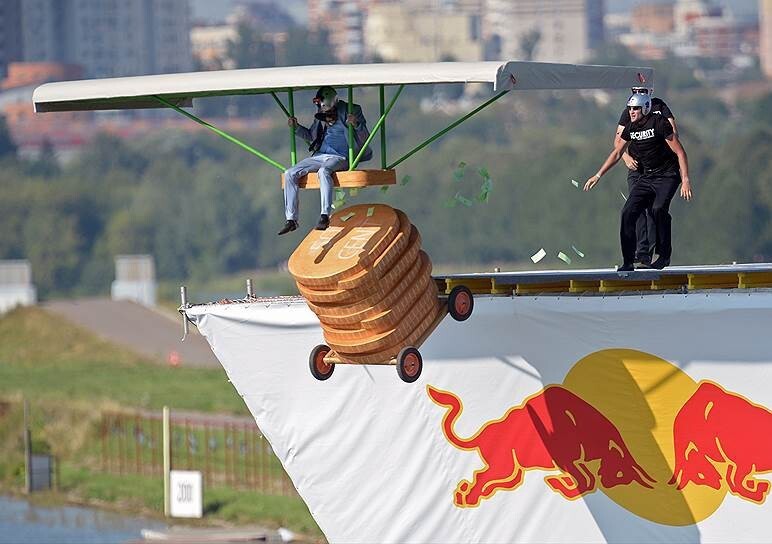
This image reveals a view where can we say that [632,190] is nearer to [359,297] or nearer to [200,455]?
[359,297]

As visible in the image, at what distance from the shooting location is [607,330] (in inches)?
1027

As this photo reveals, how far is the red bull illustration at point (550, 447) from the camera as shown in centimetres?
2623

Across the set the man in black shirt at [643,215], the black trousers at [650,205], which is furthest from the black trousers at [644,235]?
the black trousers at [650,205]

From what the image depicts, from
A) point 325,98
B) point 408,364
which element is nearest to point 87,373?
point 325,98

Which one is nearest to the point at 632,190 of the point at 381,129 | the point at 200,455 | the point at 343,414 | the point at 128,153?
the point at 381,129

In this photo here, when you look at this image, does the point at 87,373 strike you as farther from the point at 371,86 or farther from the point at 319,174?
the point at 371,86

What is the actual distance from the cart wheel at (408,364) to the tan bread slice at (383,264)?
939 millimetres

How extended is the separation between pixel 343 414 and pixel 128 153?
Answer: 13790 centimetres

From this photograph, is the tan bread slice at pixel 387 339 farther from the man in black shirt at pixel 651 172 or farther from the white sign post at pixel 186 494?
the white sign post at pixel 186 494

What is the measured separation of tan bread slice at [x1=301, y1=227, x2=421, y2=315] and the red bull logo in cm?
394

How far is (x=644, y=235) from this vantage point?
2600 cm

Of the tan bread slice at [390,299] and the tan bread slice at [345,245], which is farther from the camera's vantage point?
the tan bread slice at [390,299]

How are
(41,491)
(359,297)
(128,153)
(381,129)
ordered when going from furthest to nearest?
(128,153)
(41,491)
(381,129)
(359,297)

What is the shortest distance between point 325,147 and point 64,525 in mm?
24701
